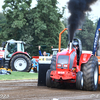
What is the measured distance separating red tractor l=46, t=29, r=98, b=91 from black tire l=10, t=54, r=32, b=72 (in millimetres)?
12500

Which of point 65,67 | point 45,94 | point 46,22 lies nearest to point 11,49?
point 65,67

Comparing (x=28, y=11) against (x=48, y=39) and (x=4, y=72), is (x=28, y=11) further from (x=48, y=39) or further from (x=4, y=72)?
(x=4, y=72)

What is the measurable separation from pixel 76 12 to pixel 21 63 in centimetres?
1292

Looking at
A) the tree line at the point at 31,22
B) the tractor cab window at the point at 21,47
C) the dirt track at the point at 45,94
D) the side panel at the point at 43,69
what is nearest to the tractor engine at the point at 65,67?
the dirt track at the point at 45,94

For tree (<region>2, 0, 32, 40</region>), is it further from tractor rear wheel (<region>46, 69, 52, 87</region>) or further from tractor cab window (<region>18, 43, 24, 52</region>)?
tractor rear wheel (<region>46, 69, 52, 87</region>)

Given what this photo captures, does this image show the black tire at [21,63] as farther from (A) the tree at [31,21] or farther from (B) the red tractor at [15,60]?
(A) the tree at [31,21]

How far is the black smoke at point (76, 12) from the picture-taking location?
1137 cm

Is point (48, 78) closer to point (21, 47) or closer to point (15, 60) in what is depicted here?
point (15, 60)

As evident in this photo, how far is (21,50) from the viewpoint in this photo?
2522cm

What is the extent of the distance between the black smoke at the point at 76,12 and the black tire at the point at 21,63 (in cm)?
1253

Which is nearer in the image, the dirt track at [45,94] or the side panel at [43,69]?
the dirt track at [45,94]

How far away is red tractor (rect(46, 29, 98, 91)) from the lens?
10.4 metres

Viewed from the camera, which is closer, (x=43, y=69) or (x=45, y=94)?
(x=45, y=94)

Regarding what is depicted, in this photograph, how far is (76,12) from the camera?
11.5 m
